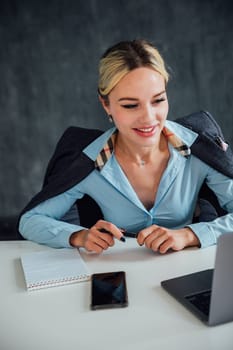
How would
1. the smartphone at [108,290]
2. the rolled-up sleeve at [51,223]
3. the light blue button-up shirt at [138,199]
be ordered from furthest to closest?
the light blue button-up shirt at [138,199], the rolled-up sleeve at [51,223], the smartphone at [108,290]

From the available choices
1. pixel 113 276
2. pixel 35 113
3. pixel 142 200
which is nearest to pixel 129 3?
pixel 35 113

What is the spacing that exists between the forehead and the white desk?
1.62 feet

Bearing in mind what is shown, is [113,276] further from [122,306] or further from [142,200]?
[142,200]

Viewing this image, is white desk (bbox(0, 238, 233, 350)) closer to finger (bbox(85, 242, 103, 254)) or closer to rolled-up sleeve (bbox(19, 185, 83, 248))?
finger (bbox(85, 242, 103, 254))

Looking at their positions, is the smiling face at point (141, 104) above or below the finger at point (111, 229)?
above

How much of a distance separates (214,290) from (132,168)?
2.47 feet

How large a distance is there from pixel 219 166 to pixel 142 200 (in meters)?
0.27

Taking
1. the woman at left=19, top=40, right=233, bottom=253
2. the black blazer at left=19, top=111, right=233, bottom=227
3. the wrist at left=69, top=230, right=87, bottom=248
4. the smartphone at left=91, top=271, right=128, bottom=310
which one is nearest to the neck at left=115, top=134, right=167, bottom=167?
the woman at left=19, top=40, right=233, bottom=253

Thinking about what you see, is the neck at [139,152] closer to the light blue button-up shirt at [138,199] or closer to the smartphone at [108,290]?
the light blue button-up shirt at [138,199]

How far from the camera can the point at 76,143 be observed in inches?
63.9

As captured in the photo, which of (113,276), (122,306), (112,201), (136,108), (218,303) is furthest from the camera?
(112,201)

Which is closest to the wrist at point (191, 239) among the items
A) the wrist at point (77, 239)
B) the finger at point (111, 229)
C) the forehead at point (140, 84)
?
the finger at point (111, 229)

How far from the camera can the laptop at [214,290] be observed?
32.9 inches

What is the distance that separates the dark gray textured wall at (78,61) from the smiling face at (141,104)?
4.44 ft
